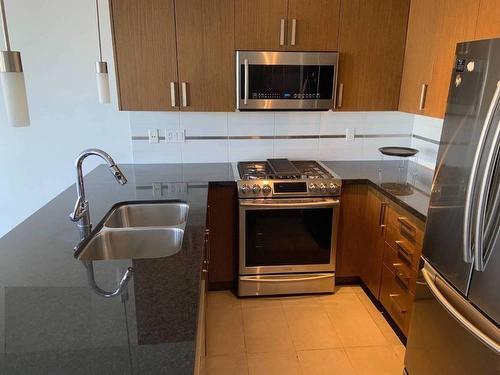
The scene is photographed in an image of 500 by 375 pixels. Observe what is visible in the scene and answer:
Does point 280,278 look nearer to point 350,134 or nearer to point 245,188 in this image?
point 245,188

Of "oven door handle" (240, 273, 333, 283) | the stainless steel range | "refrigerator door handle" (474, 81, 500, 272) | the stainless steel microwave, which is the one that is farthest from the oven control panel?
"refrigerator door handle" (474, 81, 500, 272)

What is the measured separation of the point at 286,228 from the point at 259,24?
1.40m

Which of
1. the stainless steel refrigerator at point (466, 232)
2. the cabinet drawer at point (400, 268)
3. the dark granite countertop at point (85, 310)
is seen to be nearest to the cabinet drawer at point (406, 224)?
the cabinet drawer at point (400, 268)

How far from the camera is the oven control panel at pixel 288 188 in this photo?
256cm

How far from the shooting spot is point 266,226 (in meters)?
2.67

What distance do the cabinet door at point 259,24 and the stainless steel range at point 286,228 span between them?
2.84 ft

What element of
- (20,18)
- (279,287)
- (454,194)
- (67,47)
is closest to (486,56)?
(454,194)

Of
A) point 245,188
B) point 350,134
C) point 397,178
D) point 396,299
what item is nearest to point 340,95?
point 350,134

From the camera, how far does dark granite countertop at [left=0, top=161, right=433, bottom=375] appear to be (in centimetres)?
92

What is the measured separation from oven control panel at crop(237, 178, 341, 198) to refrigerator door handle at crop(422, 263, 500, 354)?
0.95 meters

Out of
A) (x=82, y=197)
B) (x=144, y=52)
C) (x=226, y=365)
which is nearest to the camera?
(x=82, y=197)

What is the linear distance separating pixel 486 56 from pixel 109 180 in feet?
7.63

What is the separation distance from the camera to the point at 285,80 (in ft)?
8.59

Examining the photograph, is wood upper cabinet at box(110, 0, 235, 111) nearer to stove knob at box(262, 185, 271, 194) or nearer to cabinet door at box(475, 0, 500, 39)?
stove knob at box(262, 185, 271, 194)
